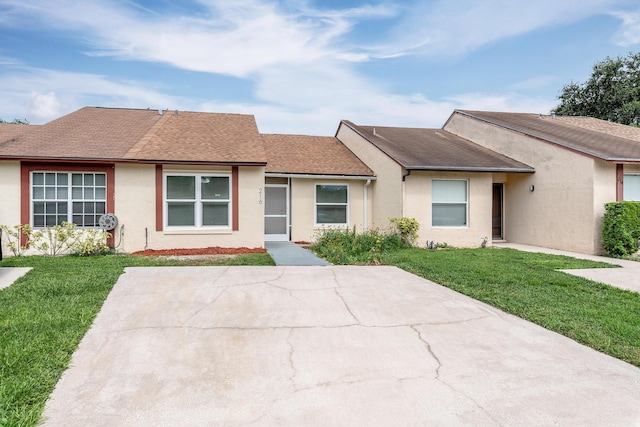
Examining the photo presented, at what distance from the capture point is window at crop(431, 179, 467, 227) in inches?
517

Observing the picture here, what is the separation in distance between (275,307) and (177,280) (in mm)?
2536

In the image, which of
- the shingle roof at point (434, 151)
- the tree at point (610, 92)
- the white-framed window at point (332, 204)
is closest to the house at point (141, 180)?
the white-framed window at point (332, 204)

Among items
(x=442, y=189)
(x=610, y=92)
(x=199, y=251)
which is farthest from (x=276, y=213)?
(x=610, y=92)

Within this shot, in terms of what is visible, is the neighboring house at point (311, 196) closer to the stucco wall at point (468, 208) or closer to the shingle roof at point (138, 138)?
the shingle roof at point (138, 138)

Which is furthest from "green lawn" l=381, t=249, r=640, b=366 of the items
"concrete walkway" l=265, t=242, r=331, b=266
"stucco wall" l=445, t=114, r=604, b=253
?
"stucco wall" l=445, t=114, r=604, b=253

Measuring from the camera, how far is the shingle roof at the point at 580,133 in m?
11.8

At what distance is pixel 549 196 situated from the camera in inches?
501

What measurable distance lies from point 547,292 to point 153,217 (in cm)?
999

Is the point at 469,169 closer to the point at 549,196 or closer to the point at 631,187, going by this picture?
the point at 549,196

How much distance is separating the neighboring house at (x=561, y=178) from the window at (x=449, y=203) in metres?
2.53

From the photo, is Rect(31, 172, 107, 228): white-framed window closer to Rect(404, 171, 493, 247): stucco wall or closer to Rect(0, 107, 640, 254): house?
Rect(0, 107, 640, 254): house

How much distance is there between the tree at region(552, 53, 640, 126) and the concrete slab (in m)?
36.5

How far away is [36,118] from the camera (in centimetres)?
2981

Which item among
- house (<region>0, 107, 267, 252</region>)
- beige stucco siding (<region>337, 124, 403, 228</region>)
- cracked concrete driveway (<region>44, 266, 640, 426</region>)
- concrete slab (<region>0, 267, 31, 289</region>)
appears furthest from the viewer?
beige stucco siding (<region>337, 124, 403, 228</region>)
